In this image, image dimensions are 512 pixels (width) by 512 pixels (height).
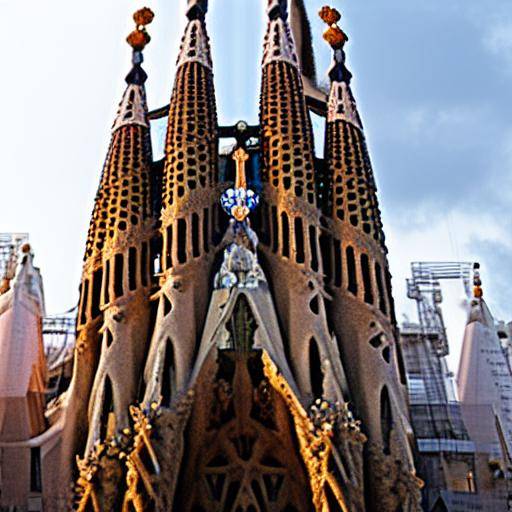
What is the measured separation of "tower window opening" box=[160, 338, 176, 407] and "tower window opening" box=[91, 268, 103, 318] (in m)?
1.38

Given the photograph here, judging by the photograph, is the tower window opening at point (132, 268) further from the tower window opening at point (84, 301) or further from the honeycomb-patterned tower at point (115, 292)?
the tower window opening at point (84, 301)

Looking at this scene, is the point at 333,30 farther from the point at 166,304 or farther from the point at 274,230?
the point at 166,304

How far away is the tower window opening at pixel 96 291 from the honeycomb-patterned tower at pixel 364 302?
3086 millimetres

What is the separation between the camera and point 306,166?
1277 centimetres

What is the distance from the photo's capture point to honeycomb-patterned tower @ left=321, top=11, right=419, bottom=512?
10281mm

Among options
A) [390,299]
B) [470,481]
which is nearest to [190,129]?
[390,299]

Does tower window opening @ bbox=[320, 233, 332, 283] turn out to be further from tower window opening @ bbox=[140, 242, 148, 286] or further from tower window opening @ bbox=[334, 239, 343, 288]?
tower window opening @ bbox=[140, 242, 148, 286]

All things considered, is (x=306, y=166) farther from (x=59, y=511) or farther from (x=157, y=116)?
(x=59, y=511)

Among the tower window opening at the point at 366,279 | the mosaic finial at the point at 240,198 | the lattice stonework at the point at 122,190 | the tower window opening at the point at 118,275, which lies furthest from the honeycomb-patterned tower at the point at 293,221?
the tower window opening at the point at 118,275

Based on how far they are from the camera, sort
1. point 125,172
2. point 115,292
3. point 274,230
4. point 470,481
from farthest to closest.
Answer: point 125,172, point 470,481, point 274,230, point 115,292

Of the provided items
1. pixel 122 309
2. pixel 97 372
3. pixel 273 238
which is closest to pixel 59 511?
pixel 97 372

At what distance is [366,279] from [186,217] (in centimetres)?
259

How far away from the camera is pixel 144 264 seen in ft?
40.2

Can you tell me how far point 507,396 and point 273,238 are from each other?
404 cm
